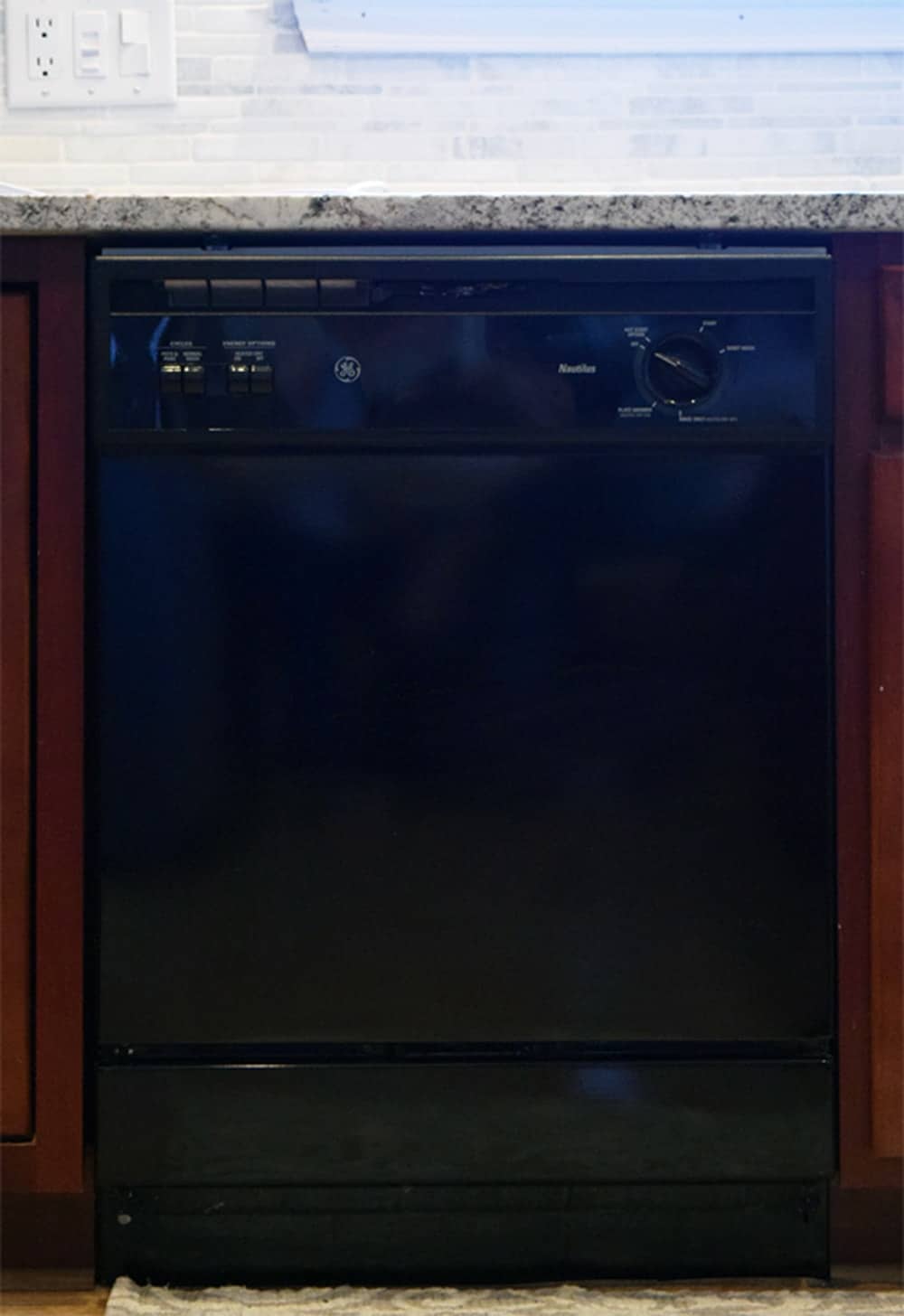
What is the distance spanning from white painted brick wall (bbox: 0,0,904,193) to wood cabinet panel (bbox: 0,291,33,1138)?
152cm

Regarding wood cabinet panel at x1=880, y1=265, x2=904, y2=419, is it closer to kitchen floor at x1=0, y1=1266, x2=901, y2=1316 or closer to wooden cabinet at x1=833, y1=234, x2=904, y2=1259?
wooden cabinet at x1=833, y1=234, x2=904, y2=1259

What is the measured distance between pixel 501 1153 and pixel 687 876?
0.88 feet

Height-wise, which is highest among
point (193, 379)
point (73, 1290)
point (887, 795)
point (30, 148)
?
point (30, 148)

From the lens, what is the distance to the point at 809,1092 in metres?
1.03

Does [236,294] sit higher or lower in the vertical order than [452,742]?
higher

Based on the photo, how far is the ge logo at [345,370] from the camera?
1.01 metres

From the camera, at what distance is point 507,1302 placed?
1.02 metres

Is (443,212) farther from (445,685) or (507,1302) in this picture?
(507,1302)

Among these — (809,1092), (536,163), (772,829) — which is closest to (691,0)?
(536,163)

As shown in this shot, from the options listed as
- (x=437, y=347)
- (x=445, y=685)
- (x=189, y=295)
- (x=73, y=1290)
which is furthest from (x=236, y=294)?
(x=73, y=1290)

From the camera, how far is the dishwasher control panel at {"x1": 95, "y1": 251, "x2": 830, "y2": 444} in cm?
101

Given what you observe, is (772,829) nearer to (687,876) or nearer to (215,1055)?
(687,876)

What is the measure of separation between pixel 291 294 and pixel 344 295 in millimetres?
41

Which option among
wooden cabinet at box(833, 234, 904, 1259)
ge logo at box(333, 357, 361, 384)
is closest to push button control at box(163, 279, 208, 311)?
ge logo at box(333, 357, 361, 384)
